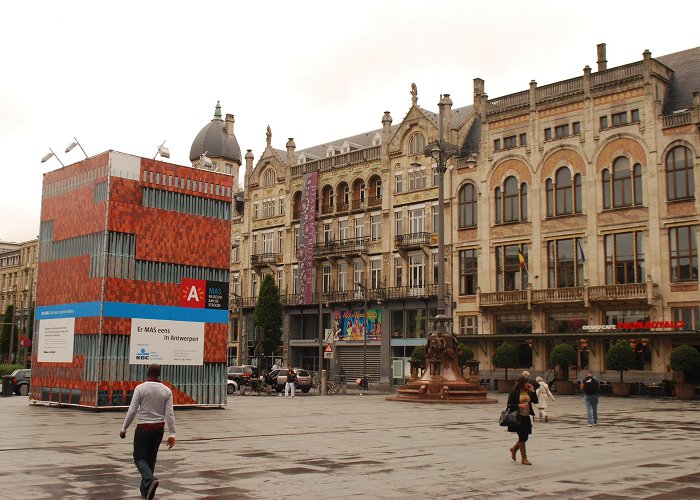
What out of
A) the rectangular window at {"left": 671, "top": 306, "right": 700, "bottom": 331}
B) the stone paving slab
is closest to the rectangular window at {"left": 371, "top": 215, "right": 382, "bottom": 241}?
the rectangular window at {"left": 671, "top": 306, "right": 700, "bottom": 331}

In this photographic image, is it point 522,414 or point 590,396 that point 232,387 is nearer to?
point 590,396

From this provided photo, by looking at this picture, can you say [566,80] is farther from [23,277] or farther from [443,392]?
[23,277]

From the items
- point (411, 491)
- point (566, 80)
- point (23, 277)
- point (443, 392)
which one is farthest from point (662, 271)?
point (23, 277)

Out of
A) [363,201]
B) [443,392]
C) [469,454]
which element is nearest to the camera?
[469,454]

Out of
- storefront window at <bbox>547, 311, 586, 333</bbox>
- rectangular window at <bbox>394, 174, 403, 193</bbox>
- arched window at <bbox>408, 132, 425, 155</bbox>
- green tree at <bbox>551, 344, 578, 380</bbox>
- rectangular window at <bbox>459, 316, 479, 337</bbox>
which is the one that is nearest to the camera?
green tree at <bbox>551, 344, 578, 380</bbox>

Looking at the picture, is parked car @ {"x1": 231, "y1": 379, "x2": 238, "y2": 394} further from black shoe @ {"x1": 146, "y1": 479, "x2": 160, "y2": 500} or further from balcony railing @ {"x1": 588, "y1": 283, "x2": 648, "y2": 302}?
black shoe @ {"x1": 146, "y1": 479, "x2": 160, "y2": 500}

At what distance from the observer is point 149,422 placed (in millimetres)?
10602

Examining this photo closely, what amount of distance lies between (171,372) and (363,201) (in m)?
37.3

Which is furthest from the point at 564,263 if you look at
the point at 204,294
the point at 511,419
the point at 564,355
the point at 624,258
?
the point at 511,419

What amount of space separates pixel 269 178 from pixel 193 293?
4389 centimetres

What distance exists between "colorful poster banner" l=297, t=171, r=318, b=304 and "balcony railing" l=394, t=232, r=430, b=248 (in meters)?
9.57

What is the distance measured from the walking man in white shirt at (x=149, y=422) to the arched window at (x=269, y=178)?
6221 cm

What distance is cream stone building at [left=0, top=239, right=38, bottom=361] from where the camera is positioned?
92919mm

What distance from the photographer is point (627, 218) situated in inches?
1901
